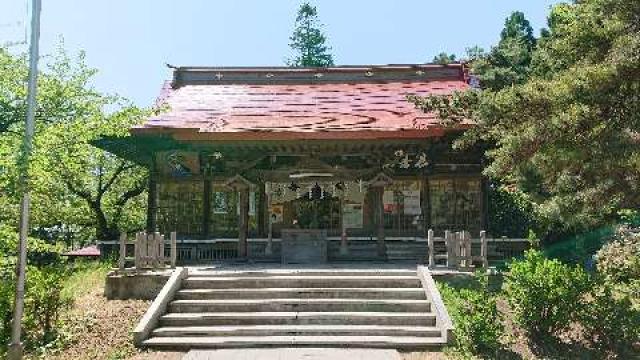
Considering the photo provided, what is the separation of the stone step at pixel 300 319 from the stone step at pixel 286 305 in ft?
0.90

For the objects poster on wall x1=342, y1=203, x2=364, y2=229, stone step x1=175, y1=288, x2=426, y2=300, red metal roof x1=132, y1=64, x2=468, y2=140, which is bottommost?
stone step x1=175, y1=288, x2=426, y2=300

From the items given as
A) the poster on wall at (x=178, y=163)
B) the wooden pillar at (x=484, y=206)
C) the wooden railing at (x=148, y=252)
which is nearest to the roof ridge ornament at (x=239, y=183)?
the poster on wall at (x=178, y=163)

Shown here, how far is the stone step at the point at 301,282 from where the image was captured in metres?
11.2

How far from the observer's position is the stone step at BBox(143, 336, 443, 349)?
29.6ft

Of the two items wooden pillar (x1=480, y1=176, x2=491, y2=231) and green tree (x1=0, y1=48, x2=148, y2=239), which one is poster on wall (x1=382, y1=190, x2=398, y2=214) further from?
green tree (x1=0, y1=48, x2=148, y2=239)

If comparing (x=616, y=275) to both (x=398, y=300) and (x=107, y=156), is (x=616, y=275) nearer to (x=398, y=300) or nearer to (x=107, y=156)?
(x=398, y=300)

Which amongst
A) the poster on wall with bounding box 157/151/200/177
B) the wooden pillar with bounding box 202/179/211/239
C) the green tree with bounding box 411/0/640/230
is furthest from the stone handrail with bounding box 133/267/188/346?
the green tree with bounding box 411/0/640/230

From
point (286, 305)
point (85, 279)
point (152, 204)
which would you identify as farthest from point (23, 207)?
point (152, 204)

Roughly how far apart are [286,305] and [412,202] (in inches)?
295

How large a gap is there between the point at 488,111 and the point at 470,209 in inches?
298

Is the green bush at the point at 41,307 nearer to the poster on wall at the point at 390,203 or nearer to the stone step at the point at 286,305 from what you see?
the stone step at the point at 286,305

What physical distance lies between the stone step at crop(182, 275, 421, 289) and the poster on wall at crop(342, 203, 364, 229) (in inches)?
217

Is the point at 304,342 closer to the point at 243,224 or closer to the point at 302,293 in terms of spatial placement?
the point at 302,293

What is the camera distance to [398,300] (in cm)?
1031
